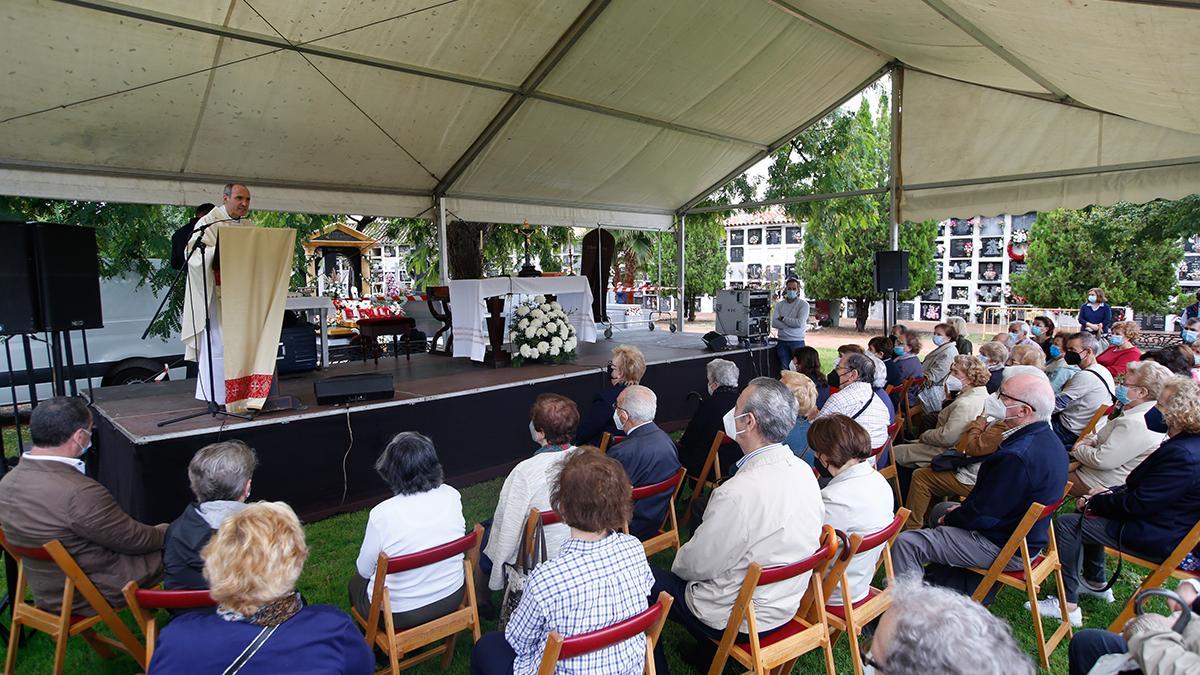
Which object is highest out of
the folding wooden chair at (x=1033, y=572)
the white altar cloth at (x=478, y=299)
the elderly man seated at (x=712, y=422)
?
the white altar cloth at (x=478, y=299)

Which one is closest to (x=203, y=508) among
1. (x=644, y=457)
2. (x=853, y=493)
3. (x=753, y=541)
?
(x=644, y=457)

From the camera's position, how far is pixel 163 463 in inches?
152

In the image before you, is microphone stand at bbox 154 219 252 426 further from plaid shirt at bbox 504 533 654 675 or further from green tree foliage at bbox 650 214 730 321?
green tree foliage at bbox 650 214 730 321

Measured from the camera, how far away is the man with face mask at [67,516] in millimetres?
2492

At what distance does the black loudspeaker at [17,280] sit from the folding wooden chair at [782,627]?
4.76 metres

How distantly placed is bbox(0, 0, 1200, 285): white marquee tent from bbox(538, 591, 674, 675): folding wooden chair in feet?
12.2

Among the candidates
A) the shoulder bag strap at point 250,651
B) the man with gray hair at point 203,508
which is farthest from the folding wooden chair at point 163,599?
the shoulder bag strap at point 250,651

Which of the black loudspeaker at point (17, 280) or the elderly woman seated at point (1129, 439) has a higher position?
the black loudspeaker at point (17, 280)

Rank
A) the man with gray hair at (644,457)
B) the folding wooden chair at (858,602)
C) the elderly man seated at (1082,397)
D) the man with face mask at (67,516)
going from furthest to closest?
the elderly man seated at (1082,397)
the man with gray hair at (644,457)
the man with face mask at (67,516)
the folding wooden chair at (858,602)

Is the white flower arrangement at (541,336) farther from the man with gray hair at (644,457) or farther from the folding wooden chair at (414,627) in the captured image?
the folding wooden chair at (414,627)

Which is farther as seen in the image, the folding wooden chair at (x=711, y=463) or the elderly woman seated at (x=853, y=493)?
the folding wooden chair at (x=711, y=463)

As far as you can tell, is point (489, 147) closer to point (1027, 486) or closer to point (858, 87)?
point (858, 87)

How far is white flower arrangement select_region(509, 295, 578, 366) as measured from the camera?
6.64m

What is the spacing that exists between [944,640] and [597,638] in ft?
2.78
